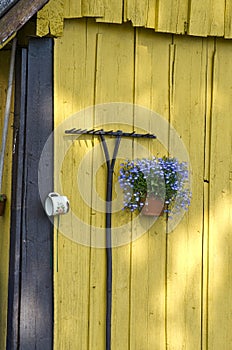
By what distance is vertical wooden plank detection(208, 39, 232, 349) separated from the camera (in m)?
3.90

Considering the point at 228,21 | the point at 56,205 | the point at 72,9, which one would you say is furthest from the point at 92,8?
the point at 56,205

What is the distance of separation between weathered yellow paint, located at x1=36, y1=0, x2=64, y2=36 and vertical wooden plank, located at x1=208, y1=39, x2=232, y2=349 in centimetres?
106

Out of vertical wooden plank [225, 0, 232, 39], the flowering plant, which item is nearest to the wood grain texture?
the flowering plant

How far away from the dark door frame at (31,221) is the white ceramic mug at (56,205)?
0.29ft

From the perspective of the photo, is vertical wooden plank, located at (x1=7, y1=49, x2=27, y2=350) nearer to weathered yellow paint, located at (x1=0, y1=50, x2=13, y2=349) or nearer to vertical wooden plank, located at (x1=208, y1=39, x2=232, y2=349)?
weathered yellow paint, located at (x1=0, y1=50, x2=13, y2=349)

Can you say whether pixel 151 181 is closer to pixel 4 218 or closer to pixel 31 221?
pixel 31 221

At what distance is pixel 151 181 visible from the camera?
11.6 feet

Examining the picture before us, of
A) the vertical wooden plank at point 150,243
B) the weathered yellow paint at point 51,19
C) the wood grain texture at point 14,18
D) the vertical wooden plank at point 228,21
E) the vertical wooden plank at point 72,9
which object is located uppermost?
the vertical wooden plank at point 228,21

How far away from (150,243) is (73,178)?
0.63m

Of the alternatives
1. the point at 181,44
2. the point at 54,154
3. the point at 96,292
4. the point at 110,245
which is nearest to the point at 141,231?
the point at 110,245

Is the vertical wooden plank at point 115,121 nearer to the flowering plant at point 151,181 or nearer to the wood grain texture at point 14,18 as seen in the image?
the flowering plant at point 151,181

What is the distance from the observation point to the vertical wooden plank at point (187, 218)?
3.79 metres

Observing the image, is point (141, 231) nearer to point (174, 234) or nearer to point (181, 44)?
point (174, 234)

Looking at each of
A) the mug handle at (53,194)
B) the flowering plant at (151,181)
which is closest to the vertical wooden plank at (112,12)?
the flowering plant at (151,181)
